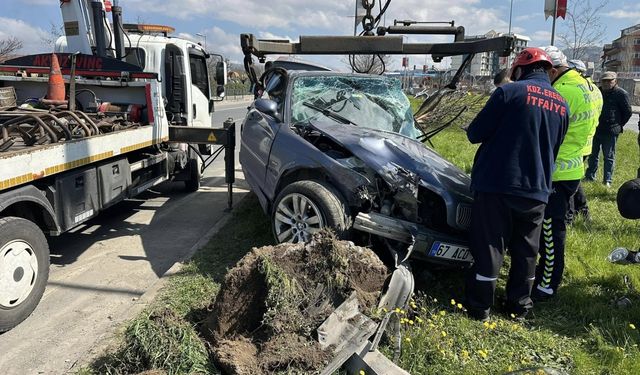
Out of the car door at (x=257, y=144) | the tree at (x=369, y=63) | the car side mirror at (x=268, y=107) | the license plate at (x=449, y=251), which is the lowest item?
the license plate at (x=449, y=251)

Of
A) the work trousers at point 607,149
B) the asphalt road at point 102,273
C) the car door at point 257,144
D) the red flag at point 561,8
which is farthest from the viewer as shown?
the red flag at point 561,8

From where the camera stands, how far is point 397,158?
14.0 ft

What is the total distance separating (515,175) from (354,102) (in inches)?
97.2

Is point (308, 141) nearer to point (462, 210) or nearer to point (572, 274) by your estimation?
point (462, 210)

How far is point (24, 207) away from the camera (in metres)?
3.87

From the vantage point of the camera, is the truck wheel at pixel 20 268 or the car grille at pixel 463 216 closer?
the truck wheel at pixel 20 268

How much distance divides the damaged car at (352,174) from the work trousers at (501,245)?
0.25 meters

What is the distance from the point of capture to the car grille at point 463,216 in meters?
3.94

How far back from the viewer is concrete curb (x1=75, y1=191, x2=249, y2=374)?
126 inches

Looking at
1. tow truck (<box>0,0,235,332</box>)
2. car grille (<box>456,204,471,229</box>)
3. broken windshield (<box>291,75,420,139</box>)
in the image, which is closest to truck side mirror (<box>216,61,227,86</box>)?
tow truck (<box>0,0,235,332</box>)

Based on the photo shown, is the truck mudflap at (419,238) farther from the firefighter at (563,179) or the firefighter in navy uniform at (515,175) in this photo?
the firefighter at (563,179)

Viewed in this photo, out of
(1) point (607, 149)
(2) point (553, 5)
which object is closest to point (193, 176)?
(1) point (607, 149)

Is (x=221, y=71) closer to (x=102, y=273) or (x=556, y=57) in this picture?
(x=102, y=273)

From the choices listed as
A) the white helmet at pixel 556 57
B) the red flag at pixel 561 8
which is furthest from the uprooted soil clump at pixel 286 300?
the red flag at pixel 561 8
